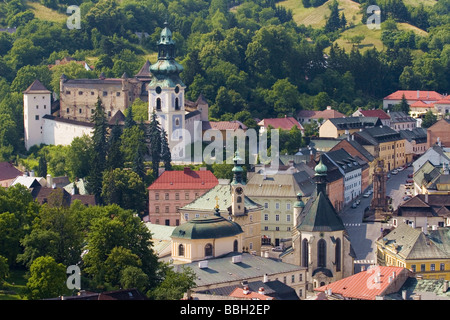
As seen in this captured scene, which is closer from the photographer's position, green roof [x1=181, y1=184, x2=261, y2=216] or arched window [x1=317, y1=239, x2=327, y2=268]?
arched window [x1=317, y1=239, x2=327, y2=268]

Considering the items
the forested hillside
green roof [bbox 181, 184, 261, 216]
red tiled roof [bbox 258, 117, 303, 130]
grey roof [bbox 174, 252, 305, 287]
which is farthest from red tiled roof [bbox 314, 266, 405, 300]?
red tiled roof [bbox 258, 117, 303, 130]

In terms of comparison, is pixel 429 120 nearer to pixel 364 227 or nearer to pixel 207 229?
pixel 364 227

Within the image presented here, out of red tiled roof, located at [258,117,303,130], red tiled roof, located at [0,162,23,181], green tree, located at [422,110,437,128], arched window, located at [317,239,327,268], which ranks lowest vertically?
arched window, located at [317,239,327,268]

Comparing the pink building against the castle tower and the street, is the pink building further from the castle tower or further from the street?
the castle tower

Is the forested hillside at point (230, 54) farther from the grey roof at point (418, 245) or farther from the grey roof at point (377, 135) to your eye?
the grey roof at point (418, 245)

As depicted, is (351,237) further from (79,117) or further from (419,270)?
(79,117)

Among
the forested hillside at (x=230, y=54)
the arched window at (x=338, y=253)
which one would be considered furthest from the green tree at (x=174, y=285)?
the forested hillside at (x=230, y=54)
